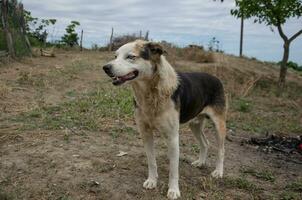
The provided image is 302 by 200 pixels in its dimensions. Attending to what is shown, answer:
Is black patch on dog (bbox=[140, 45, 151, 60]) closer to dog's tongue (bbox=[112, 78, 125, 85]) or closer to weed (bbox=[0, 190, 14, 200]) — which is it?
dog's tongue (bbox=[112, 78, 125, 85])

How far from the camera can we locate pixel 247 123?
8984mm

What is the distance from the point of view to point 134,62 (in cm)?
423

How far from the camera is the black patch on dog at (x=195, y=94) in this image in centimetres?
474

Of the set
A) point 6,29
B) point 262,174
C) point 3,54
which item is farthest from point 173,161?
point 6,29

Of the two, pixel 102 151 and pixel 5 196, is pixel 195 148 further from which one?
pixel 5 196

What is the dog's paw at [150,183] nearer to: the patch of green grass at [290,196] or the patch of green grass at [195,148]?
the patch of green grass at [290,196]

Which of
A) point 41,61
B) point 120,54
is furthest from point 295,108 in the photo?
point 41,61

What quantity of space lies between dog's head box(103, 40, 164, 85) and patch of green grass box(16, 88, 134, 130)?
2.82 meters

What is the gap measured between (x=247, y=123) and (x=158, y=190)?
15.2ft

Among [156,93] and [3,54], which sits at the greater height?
[3,54]

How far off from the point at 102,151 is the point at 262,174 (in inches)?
88.4

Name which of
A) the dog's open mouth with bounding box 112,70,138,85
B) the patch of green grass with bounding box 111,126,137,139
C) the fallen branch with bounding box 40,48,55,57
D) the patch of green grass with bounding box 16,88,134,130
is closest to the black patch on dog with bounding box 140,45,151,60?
the dog's open mouth with bounding box 112,70,138,85

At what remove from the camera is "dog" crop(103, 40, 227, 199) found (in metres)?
4.22

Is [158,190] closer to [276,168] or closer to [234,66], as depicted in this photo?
[276,168]
